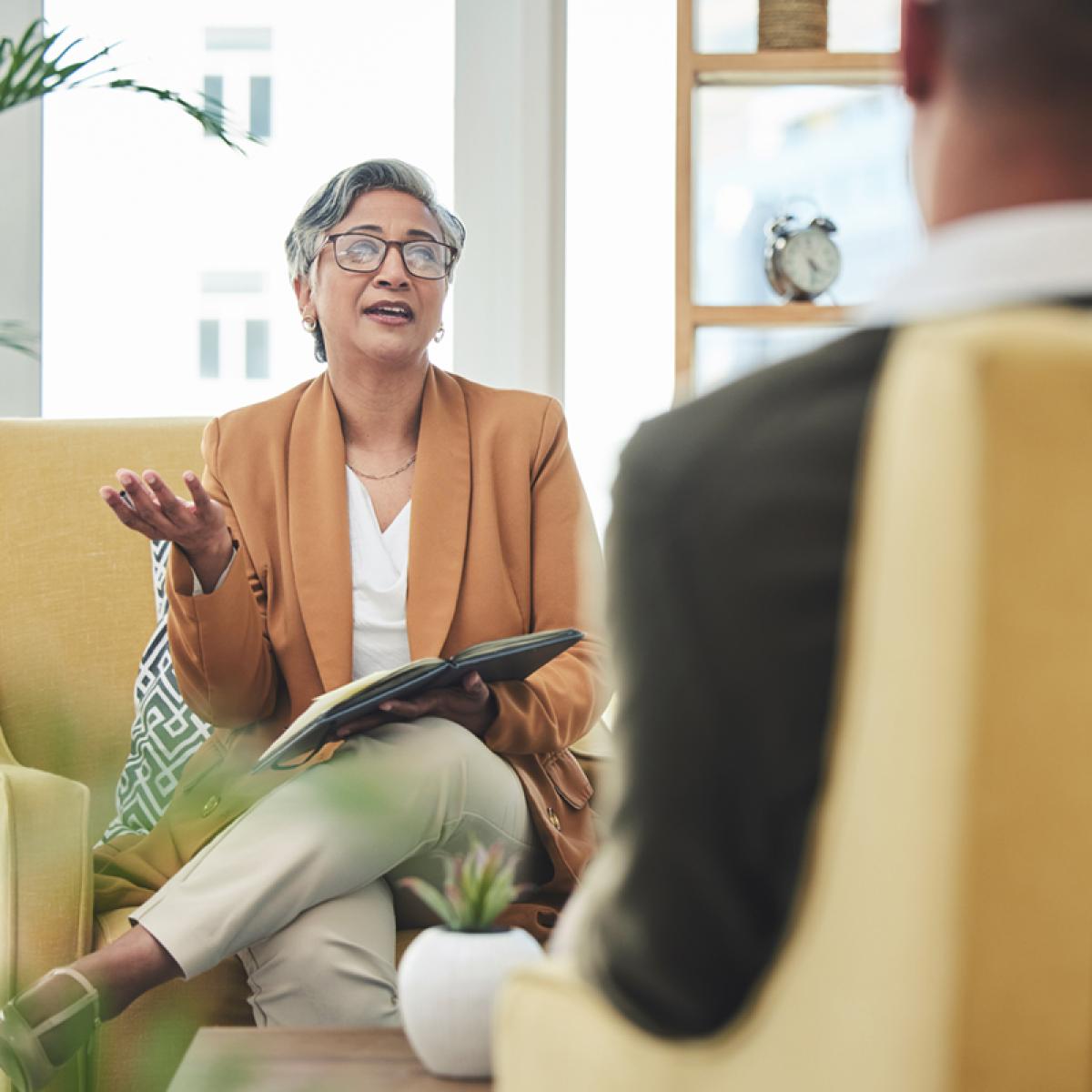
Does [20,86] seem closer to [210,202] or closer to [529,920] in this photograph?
[529,920]

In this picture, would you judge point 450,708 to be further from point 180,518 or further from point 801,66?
point 801,66

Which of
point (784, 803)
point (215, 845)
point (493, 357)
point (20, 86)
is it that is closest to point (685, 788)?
point (784, 803)

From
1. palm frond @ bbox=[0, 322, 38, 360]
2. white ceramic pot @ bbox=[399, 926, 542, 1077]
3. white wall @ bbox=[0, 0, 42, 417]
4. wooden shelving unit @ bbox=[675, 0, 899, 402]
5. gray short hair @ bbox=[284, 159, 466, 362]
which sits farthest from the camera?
white wall @ bbox=[0, 0, 42, 417]

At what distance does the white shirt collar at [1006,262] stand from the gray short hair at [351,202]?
167 centimetres

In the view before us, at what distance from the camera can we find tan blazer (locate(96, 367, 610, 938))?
1929 millimetres

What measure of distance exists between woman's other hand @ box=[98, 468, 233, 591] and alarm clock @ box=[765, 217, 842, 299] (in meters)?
1.32

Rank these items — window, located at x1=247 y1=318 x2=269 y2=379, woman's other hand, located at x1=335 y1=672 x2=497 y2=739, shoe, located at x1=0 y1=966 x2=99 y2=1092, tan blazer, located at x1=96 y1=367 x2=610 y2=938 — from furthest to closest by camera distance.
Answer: window, located at x1=247 y1=318 x2=269 y2=379, tan blazer, located at x1=96 y1=367 x2=610 y2=938, woman's other hand, located at x1=335 y1=672 x2=497 y2=739, shoe, located at x1=0 y1=966 x2=99 y2=1092

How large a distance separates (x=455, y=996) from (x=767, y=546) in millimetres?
681

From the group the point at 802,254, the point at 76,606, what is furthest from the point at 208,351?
the point at 802,254

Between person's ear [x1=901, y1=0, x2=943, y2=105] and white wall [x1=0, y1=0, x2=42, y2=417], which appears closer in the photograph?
person's ear [x1=901, y1=0, x2=943, y2=105]

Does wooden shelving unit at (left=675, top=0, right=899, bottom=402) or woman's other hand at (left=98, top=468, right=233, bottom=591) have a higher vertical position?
wooden shelving unit at (left=675, top=0, right=899, bottom=402)

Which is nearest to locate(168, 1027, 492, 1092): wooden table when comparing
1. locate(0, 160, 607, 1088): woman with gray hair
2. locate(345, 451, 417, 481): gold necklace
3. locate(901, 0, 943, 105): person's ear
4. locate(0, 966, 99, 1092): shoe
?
locate(0, 966, 99, 1092): shoe

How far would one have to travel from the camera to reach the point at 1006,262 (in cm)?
64

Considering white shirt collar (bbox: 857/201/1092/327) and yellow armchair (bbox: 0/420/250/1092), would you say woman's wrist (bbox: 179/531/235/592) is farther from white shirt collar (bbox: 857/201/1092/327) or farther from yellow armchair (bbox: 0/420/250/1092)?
white shirt collar (bbox: 857/201/1092/327)
